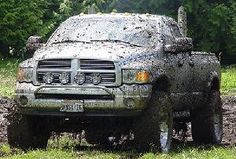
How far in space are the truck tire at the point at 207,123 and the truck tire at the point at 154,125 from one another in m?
2.52

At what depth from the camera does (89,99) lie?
35.3ft

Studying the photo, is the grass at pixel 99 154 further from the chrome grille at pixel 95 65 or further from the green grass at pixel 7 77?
the green grass at pixel 7 77

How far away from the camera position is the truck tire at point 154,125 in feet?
35.6

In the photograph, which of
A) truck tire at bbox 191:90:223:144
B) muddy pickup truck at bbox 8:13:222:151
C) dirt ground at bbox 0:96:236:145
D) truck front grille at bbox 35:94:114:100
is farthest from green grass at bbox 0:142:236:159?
truck tire at bbox 191:90:223:144

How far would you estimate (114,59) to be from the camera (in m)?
10.8

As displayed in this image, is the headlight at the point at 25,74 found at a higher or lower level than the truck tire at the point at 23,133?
higher

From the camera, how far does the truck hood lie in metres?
10.9

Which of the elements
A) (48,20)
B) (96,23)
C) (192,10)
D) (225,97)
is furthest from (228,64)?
(96,23)

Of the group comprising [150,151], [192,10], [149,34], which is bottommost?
[150,151]

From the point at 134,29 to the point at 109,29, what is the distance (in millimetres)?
394

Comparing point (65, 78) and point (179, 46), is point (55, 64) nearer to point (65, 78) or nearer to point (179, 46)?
point (65, 78)

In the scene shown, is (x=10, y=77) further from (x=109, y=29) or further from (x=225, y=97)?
(x=109, y=29)

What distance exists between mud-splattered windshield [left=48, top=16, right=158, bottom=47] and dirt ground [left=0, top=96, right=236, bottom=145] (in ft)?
4.78

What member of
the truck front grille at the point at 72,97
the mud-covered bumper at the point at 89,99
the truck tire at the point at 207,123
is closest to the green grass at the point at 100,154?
the mud-covered bumper at the point at 89,99
